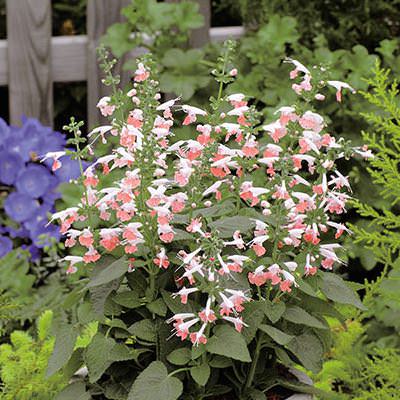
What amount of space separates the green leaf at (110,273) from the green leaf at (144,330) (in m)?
0.12

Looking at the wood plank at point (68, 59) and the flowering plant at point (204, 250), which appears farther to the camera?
the wood plank at point (68, 59)

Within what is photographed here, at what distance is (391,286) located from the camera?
110 inches

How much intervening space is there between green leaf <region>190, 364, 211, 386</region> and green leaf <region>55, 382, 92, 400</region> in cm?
25

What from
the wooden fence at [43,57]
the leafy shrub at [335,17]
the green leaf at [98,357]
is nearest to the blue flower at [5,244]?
the wooden fence at [43,57]

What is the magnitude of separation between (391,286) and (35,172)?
4.52ft

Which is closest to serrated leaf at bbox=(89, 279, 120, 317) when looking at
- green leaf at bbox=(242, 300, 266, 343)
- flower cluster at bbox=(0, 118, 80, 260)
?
green leaf at bbox=(242, 300, 266, 343)

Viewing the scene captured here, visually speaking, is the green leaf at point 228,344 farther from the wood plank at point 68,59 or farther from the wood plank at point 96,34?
the wood plank at point 68,59

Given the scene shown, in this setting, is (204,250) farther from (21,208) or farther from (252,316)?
(21,208)

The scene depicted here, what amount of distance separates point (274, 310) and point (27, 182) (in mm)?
1833

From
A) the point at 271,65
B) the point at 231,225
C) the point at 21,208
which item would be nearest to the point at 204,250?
the point at 231,225

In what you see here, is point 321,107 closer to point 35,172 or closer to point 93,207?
point 35,172

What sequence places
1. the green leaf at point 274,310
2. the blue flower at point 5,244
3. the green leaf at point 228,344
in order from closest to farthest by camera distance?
the green leaf at point 228,344
the green leaf at point 274,310
the blue flower at point 5,244

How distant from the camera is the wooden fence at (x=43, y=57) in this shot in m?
3.54

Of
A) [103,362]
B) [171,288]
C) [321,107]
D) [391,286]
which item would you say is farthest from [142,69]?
[321,107]
